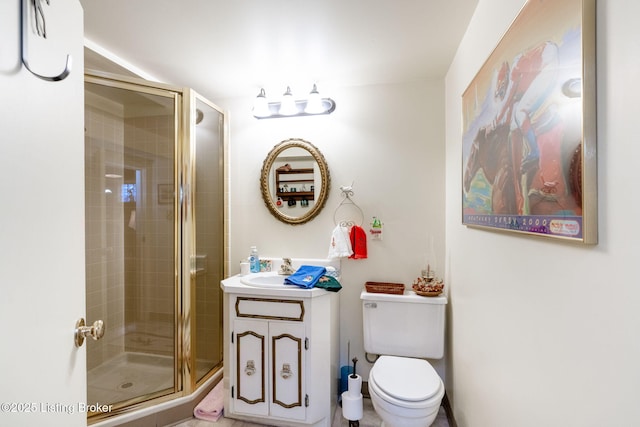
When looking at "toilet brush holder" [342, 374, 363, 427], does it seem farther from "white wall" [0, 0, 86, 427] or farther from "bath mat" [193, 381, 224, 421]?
"white wall" [0, 0, 86, 427]

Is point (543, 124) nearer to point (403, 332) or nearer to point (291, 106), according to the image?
point (403, 332)

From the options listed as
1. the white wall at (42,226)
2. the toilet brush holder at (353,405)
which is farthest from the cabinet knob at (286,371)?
the white wall at (42,226)

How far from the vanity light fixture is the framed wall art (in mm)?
1157

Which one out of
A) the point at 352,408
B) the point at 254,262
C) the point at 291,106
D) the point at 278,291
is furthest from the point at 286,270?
the point at 291,106

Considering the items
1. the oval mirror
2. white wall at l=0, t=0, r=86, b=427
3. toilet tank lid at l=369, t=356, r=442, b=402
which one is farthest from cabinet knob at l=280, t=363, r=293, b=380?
white wall at l=0, t=0, r=86, b=427

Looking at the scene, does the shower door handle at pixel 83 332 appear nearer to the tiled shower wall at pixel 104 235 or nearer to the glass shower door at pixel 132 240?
the glass shower door at pixel 132 240

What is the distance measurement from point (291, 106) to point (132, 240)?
1.65 metres

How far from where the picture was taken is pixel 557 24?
2.33 ft

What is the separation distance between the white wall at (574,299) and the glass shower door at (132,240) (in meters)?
1.91

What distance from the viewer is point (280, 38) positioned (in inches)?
63.5

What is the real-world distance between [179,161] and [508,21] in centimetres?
196

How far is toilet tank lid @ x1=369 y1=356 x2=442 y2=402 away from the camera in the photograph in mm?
1422

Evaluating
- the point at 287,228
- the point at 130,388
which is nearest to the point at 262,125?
the point at 287,228

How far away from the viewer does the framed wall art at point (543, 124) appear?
24.6 inches
